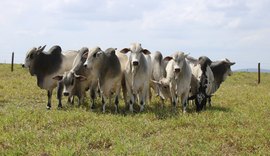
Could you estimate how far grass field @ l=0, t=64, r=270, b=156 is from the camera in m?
6.16

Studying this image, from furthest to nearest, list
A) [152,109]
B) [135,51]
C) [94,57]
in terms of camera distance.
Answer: [152,109] < [94,57] < [135,51]

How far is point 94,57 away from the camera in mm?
9758

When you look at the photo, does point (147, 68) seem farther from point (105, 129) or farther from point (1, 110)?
point (1, 110)

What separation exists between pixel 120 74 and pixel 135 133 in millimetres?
2891

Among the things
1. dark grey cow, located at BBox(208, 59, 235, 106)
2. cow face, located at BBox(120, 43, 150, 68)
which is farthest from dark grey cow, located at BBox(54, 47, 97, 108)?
dark grey cow, located at BBox(208, 59, 235, 106)

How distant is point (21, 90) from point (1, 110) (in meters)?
4.37

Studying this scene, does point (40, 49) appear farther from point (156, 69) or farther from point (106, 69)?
point (156, 69)

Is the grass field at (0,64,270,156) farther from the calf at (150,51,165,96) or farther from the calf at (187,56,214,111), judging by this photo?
the calf at (150,51,165,96)

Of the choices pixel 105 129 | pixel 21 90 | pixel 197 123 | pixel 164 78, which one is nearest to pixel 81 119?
pixel 105 129

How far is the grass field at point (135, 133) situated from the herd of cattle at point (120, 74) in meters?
0.69

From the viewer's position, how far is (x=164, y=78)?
1120 cm

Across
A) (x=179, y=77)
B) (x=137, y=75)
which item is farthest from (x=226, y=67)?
(x=137, y=75)

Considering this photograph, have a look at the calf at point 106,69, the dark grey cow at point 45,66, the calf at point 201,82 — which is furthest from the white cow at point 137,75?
the dark grey cow at point 45,66

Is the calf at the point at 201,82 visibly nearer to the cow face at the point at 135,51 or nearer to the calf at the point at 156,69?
the calf at the point at 156,69
